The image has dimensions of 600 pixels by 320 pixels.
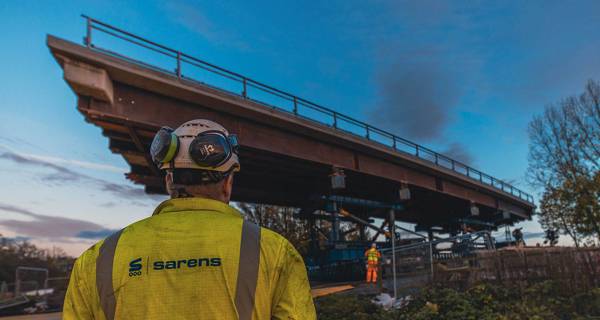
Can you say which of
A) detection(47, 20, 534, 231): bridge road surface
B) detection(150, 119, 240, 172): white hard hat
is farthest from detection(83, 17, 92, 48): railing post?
detection(150, 119, 240, 172): white hard hat

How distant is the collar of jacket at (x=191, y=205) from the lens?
1.92 meters

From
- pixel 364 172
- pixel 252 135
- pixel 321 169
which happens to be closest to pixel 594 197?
pixel 364 172

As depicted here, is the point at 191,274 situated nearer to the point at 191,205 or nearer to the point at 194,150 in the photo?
the point at 191,205

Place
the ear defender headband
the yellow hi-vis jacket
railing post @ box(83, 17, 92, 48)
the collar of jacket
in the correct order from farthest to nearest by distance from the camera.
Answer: railing post @ box(83, 17, 92, 48) < the ear defender headband < the collar of jacket < the yellow hi-vis jacket

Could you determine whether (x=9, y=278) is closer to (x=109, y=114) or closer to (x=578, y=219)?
(x=109, y=114)

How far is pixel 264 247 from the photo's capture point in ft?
5.82

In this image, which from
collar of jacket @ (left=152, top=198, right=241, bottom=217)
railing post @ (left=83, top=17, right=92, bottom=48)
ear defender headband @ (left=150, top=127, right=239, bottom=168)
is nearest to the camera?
collar of jacket @ (left=152, top=198, right=241, bottom=217)

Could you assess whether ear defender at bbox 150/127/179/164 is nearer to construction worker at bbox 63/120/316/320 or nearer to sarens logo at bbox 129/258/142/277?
construction worker at bbox 63/120/316/320

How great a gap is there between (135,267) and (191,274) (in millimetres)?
251

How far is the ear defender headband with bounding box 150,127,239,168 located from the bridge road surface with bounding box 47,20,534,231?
5.83 ft

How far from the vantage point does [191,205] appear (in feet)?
6.28

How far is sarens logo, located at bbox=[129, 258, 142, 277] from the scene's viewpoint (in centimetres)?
174

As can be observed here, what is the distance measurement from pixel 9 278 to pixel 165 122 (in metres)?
29.0

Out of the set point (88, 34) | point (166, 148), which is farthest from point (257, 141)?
point (166, 148)
